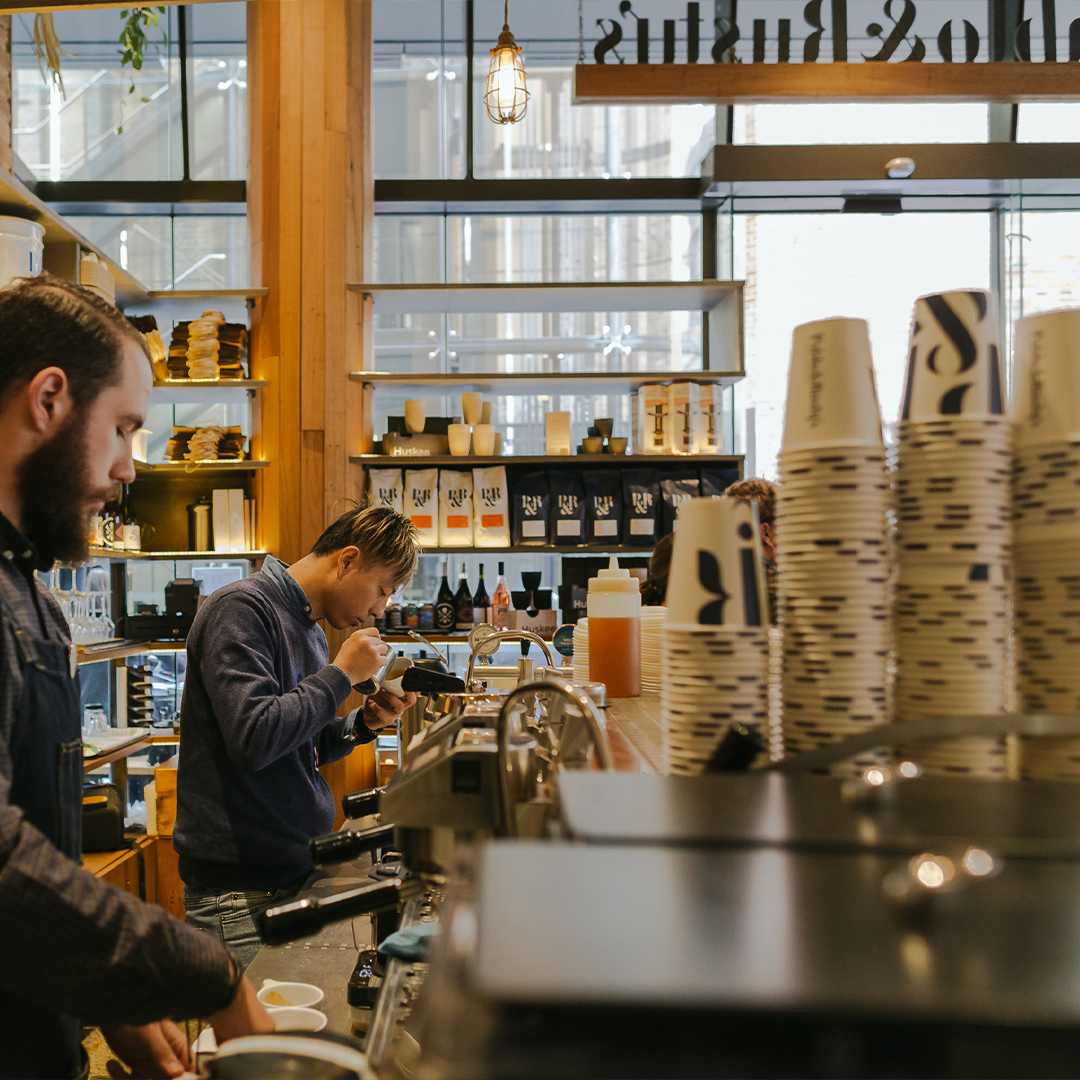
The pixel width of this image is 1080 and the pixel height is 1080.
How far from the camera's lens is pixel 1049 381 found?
0.79 m

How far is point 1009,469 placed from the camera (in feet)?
2.63

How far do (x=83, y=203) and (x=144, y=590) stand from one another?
215 centimetres

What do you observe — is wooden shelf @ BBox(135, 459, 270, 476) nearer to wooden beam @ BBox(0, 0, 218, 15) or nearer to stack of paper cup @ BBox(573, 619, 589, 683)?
wooden beam @ BBox(0, 0, 218, 15)

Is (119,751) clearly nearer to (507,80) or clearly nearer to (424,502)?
(424,502)

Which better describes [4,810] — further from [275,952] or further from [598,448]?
[598,448]

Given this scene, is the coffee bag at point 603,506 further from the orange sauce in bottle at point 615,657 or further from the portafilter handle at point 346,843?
the portafilter handle at point 346,843

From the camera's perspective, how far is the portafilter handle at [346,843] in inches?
39.7

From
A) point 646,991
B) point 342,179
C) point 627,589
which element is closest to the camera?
point 646,991

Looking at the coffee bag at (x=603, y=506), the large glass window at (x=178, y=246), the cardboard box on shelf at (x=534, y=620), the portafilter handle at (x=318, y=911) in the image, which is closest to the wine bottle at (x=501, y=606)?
the cardboard box on shelf at (x=534, y=620)

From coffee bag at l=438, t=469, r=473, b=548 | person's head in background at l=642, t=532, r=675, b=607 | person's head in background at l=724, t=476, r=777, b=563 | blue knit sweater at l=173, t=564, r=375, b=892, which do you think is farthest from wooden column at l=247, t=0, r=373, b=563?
blue knit sweater at l=173, t=564, r=375, b=892

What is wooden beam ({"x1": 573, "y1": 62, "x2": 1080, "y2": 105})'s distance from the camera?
11.6 ft

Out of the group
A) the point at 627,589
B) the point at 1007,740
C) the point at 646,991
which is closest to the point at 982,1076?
the point at 646,991

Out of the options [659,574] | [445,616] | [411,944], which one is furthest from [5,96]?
[411,944]

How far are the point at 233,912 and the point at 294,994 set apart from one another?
92 cm
